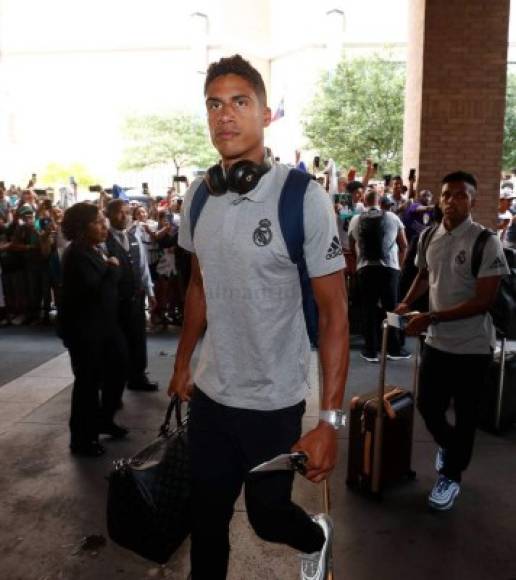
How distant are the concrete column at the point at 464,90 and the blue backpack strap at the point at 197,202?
7828 mm

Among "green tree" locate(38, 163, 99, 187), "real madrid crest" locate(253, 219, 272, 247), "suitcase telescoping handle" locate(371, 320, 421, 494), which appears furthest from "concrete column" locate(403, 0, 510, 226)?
"green tree" locate(38, 163, 99, 187)

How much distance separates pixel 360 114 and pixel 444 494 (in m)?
23.7

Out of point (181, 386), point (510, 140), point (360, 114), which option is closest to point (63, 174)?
point (360, 114)

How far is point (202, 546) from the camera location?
7.59ft

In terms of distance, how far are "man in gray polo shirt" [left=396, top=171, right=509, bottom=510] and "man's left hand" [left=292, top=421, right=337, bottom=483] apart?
175cm

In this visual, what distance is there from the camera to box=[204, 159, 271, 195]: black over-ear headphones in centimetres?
213

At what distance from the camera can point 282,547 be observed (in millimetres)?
3484

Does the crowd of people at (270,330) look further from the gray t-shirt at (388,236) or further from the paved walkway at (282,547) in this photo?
the gray t-shirt at (388,236)

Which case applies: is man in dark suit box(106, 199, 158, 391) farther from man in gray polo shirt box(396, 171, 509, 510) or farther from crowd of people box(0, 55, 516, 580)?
man in gray polo shirt box(396, 171, 509, 510)

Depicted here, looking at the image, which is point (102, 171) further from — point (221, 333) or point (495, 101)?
point (221, 333)

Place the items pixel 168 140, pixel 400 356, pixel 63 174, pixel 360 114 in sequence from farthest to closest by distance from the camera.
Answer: pixel 63 174, pixel 168 140, pixel 360 114, pixel 400 356

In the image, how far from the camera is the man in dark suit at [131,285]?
→ 588cm

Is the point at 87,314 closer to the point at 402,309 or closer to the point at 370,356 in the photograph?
the point at 402,309

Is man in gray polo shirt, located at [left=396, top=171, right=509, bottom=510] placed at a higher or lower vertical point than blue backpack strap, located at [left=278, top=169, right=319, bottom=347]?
lower
